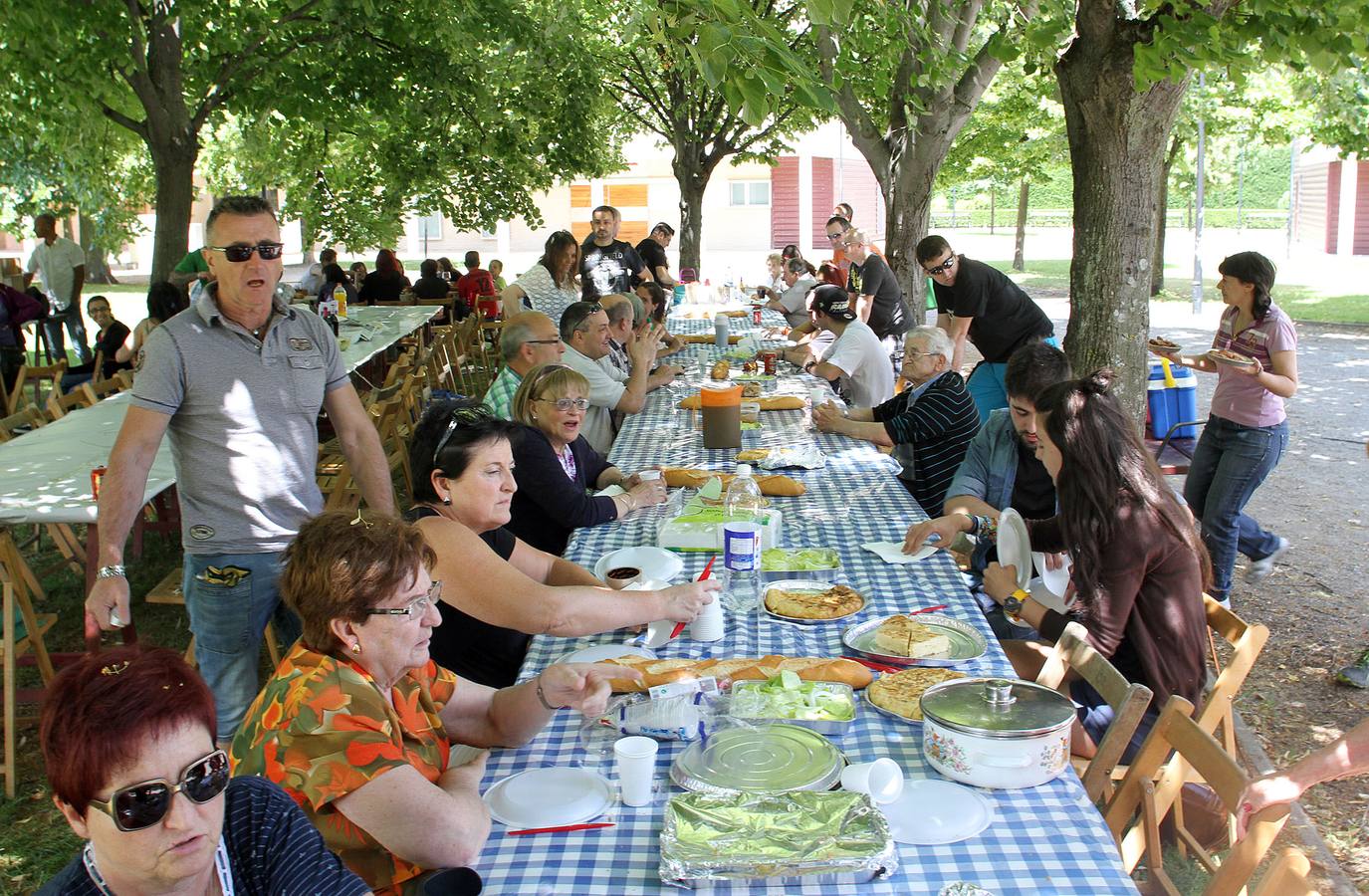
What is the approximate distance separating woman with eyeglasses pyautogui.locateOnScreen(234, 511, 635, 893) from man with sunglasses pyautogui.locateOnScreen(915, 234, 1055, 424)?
4.85 m

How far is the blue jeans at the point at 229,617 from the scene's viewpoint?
3.25 m

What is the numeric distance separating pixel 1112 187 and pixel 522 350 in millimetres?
2923

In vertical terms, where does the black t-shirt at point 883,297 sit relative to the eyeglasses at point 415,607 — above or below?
above

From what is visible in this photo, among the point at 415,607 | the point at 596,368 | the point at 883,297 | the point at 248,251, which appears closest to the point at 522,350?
the point at 596,368

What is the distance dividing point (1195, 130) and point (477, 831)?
21.4 m

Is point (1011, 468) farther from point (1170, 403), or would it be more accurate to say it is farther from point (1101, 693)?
point (1170, 403)

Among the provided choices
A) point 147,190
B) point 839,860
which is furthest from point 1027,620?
point 147,190

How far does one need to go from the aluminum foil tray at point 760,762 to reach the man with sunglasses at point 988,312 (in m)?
4.73

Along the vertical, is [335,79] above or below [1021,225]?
above

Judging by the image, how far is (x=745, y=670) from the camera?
257 centimetres

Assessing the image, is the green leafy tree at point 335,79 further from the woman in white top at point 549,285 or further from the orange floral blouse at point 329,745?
the orange floral blouse at point 329,745

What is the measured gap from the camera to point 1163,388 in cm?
644

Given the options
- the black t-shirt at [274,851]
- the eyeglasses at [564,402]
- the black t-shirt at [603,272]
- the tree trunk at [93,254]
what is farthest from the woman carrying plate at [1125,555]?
the tree trunk at [93,254]

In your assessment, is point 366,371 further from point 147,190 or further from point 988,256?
point 988,256
